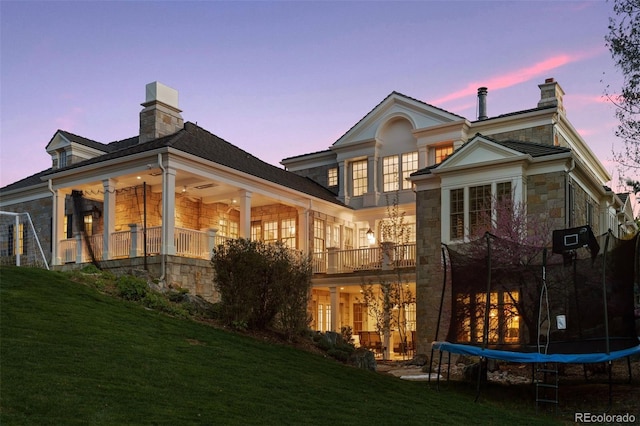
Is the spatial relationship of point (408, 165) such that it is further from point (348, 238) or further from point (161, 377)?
point (161, 377)

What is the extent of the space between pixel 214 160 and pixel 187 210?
3.91 m

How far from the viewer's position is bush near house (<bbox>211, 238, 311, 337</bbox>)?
12.3 m

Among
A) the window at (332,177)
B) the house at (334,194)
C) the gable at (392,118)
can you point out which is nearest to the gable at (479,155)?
the house at (334,194)

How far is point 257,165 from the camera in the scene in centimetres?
2275

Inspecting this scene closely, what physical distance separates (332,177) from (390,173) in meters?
3.20

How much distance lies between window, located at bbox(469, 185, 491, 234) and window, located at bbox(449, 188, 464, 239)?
12.2 inches

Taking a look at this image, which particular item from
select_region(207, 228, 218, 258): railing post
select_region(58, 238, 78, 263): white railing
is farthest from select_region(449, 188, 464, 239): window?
select_region(58, 238, 78, 263): white railing

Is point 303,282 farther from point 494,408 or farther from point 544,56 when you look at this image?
point 544,56

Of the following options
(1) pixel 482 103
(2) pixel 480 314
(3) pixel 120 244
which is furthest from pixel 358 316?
(2) pixel 480 314

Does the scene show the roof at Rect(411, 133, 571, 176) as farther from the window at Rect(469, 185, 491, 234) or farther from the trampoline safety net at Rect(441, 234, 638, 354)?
the trampoline safety net at Rect(441, 234, 638, 354)

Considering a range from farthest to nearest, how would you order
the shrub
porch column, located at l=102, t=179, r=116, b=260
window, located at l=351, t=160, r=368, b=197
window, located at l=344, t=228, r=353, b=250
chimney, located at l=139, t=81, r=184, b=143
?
window, located at l=351, t=160, r=368, b=197 → window, located at l=344, t=228, r=353, b=250 → chimney, located at l=139, t=81, r=184, b=143 → porch column, located at l=102, t=179, r=116, b=260 → the shrub

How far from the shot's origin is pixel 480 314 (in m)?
12.3

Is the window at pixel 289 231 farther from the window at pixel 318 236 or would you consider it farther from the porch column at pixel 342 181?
the porch column at pixel 342 181

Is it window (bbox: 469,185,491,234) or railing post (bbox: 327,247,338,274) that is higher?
window (bbox: 469,185,491,234)
